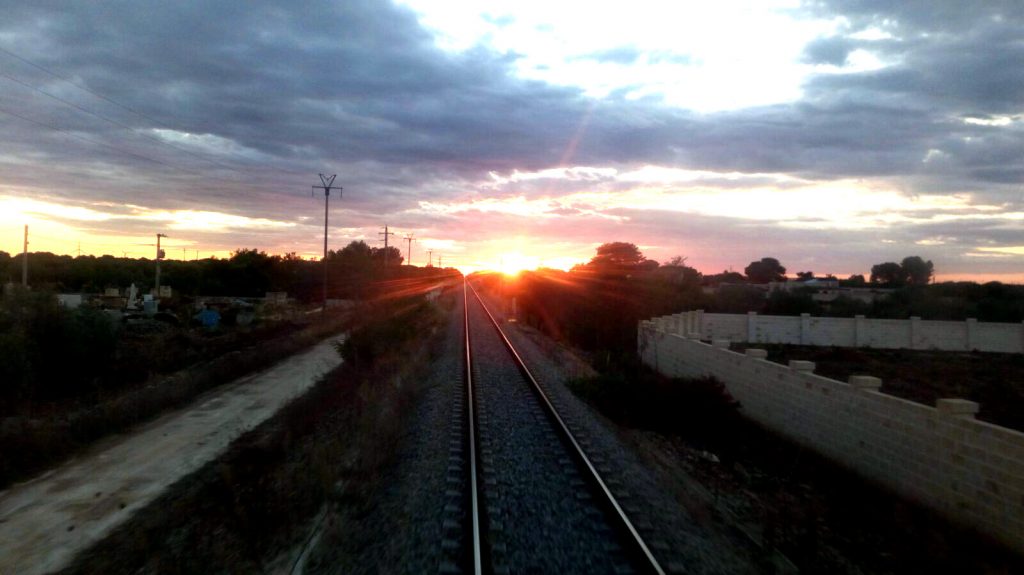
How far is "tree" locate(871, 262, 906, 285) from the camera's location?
100m

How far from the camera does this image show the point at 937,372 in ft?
97.1

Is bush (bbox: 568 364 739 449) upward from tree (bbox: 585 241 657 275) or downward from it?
downward

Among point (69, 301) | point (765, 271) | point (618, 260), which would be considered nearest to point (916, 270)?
point (765, 271)

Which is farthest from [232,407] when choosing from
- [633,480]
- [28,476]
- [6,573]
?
[633,480]

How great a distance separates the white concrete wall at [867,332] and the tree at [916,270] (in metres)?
55.5

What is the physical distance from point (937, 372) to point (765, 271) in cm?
10905

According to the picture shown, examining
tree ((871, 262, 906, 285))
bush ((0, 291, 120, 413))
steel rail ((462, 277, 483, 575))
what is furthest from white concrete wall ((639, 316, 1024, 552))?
tree ((871, 262, 906, 285))

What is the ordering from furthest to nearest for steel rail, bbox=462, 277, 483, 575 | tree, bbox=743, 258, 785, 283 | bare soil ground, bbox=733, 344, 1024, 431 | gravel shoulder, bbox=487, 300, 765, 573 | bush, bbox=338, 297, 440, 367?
tree, bbox=743, 258, 785, 283, bush, bbox=338, 297, 440, 367, bare soil ground, bbox=733, 344, 1024, 431, gravel shoulder, bbox=487, 300, 765, 573, steel rail, bbox=462, 277, 483, 575

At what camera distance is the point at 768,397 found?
18.8m

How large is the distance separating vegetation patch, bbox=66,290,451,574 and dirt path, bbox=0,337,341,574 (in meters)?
0.50

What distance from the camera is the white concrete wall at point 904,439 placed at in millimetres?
10070

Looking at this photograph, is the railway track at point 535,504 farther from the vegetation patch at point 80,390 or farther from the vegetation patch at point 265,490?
the vegetation patch at point 80,390

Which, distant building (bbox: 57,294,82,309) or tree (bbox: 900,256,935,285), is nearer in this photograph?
distant building (bbox: 57,294,82,309)

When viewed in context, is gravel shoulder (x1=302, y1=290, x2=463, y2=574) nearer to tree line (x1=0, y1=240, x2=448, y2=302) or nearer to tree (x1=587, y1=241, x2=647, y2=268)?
tree (x1=587, y1=241, x2=647, y2=268)
